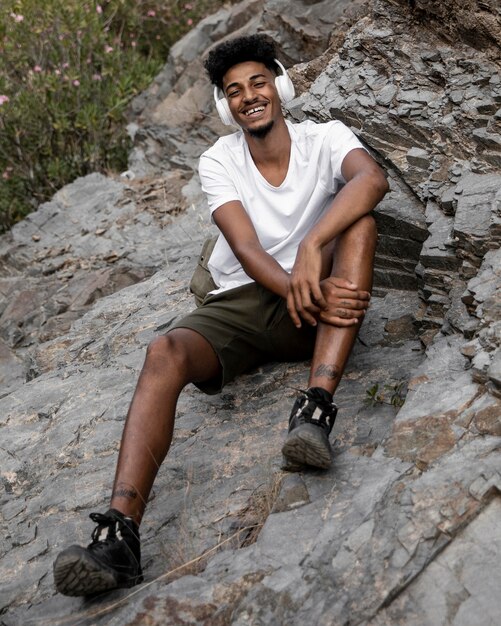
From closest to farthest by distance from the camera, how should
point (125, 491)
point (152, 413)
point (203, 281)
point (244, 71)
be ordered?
point (125, 491) → point (152, 413) → point (244, 71) → point (203, 281)

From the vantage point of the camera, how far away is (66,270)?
7.99 meters

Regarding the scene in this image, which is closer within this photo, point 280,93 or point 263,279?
point 263,279

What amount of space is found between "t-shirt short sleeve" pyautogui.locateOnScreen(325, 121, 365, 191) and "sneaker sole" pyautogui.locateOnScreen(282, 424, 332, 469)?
146cm

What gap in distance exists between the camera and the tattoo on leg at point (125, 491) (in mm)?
3301

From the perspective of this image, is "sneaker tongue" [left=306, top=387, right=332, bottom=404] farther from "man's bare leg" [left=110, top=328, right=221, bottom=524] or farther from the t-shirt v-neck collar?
the t-shirt v-neck collar

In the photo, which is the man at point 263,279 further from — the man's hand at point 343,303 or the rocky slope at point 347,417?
the rocky slope at point 347,417

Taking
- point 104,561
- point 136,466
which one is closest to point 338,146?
point 136,466

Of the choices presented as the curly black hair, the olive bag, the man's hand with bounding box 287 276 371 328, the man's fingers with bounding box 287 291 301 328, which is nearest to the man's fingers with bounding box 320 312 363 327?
the man's hand with bounding box 287 276 371 328

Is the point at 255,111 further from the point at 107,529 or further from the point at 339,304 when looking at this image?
the point at 107,529

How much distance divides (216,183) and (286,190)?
346mm

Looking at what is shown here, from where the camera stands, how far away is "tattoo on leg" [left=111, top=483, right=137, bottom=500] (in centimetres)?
330

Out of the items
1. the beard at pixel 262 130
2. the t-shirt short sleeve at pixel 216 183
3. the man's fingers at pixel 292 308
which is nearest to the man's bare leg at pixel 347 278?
the man's fingers at pixel 292 308

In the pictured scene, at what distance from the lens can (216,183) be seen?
4262 mm

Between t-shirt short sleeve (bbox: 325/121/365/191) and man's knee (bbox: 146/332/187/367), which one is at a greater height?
t-shirt short sleeve (bbox: 325/121/365/191)
